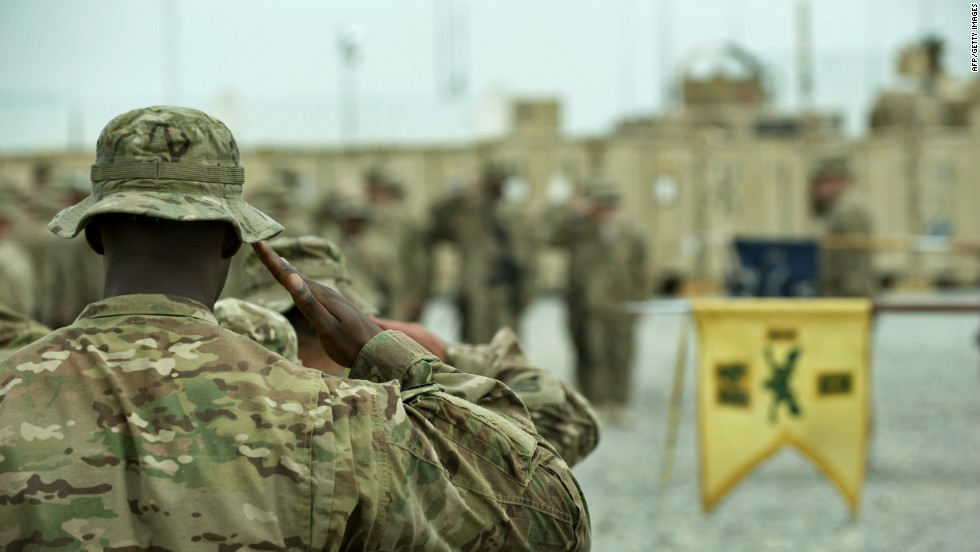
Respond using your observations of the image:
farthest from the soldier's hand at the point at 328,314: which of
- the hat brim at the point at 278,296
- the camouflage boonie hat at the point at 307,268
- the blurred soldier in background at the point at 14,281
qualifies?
the blurred soldier in background at the point at 14,281

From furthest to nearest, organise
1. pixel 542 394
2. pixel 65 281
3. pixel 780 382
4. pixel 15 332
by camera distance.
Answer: pixel 65 281
pixel 780 382
pixel 15 332
pixel 542 394

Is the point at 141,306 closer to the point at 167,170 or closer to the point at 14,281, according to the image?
the point at 167,170

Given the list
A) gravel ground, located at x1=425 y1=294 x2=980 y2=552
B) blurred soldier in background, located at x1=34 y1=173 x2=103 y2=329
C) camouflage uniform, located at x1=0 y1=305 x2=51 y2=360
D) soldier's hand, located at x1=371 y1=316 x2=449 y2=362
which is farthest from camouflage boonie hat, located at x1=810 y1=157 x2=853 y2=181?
camouflage uniform, located at x1=0 y1=305 x2=51 y2=360

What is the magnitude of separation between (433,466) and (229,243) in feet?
1.79

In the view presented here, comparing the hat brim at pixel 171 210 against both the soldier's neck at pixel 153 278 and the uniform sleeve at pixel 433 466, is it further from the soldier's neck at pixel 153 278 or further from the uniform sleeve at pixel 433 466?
the uniform sleeve at pixel 433 466

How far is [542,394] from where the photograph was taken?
3029 millimetres

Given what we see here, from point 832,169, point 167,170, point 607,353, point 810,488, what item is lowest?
point 810,488

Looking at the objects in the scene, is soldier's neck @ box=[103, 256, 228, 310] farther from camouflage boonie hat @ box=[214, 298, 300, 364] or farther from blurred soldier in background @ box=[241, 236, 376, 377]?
blurred soldier in background @ box=[241, 236, 376, 377]

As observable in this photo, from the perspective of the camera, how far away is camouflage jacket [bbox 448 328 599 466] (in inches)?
120

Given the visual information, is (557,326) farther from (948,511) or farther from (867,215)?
(948,511)

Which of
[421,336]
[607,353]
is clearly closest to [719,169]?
[607,353]

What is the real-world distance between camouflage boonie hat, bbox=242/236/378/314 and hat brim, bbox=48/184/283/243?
1237 millimetres

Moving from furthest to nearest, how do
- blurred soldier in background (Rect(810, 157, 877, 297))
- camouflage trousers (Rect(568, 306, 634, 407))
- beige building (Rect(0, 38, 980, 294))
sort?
beige building (Rect(0, 38, 980, 294)) < camouflage trousers (Rect(568, 306, 634, 407)) < blurred soldier in background (Rect(810, 157, 877, 297))

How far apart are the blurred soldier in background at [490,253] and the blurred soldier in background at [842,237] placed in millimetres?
2771
